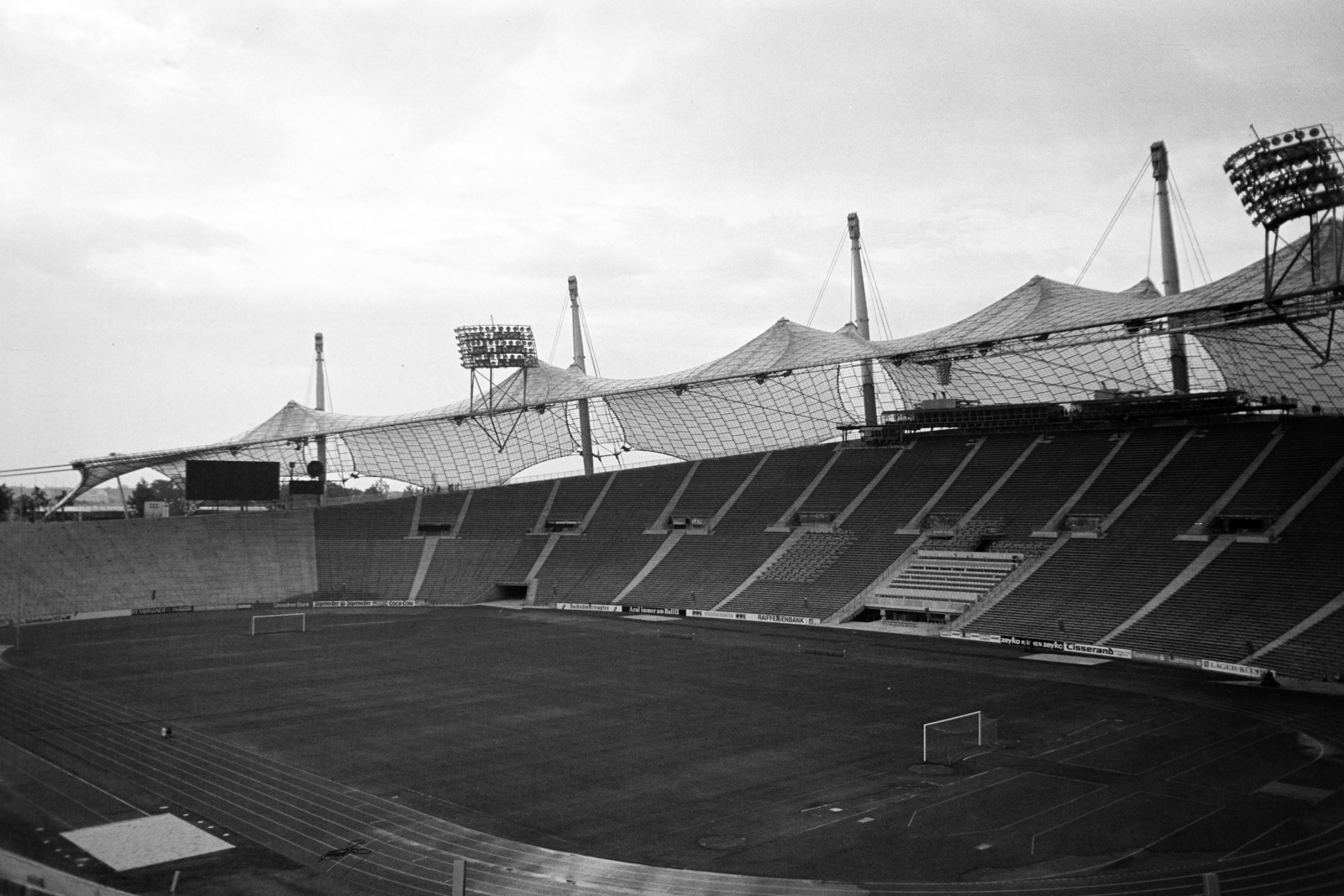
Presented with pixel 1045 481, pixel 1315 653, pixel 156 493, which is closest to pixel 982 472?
pixel 1045 481

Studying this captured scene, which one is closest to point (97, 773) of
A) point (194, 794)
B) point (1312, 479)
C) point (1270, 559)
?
point (194, 794)

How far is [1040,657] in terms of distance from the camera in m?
→ 38.6

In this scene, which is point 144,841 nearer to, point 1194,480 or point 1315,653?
point 1315,653

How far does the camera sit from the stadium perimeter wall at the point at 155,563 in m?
61.9

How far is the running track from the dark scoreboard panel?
42.0 metres

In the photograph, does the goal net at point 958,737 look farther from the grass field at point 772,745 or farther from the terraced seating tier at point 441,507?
the terraced seating tier at point 441,507

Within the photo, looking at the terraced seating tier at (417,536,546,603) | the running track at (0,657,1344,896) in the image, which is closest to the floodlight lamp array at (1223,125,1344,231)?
the running track at (0,657,1344,896)

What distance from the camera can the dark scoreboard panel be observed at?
225 feet

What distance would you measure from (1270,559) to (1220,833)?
26.0 metres

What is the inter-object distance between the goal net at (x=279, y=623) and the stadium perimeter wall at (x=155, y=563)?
11326 mm

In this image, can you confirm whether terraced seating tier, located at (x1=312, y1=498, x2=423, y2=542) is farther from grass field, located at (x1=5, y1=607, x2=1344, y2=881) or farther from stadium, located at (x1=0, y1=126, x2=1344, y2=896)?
grass field, located at (x1=5, y1=607, x2=1344, y2=881)

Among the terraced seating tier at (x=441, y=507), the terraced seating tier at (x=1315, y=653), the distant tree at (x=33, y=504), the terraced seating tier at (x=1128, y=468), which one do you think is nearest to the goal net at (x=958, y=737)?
the terraced seating tier at (x=1315, y=653)

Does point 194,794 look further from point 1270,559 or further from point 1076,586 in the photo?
point 1270,559

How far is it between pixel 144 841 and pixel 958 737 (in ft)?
59.4
